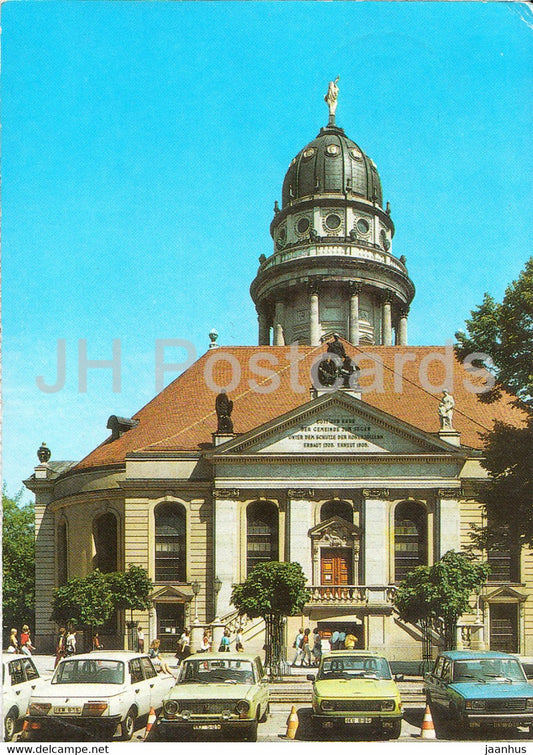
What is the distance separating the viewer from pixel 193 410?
4619cm

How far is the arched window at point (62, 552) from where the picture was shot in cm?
4669

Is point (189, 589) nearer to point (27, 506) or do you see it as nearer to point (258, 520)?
point (258, 520)

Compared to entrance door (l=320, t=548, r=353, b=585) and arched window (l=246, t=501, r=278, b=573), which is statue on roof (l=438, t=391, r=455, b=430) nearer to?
entrance door (l=320, t=548, r=353, b=585)

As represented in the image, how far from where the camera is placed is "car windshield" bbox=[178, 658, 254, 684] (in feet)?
62.7

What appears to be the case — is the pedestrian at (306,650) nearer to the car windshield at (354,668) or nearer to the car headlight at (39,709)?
the car windshield at (354,668)

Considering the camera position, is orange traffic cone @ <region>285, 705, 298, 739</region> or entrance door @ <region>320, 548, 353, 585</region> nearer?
orange traffic cone @ <region>285, 705, 298, 739</region>

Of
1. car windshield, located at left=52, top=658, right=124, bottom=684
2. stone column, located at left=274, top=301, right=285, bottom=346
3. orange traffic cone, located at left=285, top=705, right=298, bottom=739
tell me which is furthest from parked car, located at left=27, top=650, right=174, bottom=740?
stone column, located at left=274, top=301, right=285, bottom=346

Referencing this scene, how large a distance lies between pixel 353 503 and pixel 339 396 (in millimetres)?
4809

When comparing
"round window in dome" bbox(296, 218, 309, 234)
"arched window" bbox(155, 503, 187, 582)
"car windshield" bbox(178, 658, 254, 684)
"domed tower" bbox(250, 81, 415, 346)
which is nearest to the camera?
"car windshield" bbox(178, 658, 254, 684)

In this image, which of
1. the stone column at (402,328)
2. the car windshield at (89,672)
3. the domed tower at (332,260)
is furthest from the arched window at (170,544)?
the stone column at (402,328)

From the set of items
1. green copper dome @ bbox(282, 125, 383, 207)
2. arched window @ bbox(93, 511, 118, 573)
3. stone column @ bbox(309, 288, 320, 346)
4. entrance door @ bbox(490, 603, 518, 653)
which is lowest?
entrance door @ bbox(490, 603, 518, 653)

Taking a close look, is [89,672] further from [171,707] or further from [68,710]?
[171,707]

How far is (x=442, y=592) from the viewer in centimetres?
3128

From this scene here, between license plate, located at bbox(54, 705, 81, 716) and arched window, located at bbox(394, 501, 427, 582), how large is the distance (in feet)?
82.3
